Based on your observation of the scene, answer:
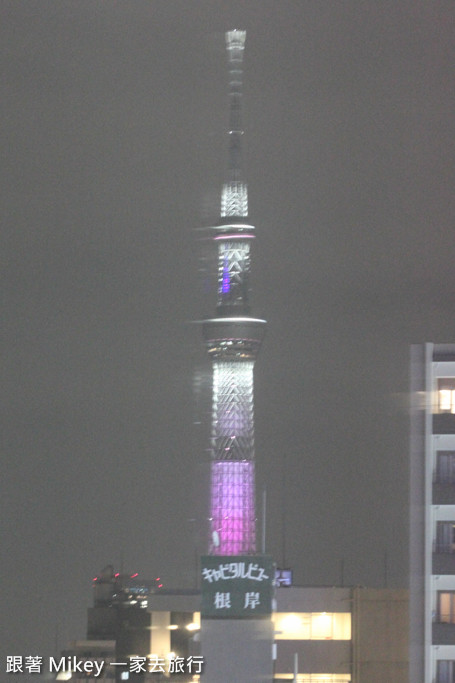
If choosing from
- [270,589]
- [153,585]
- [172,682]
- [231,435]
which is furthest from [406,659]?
[231,435]

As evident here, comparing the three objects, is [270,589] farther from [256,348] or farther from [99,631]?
[256,348]

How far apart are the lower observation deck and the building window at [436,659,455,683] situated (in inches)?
1378

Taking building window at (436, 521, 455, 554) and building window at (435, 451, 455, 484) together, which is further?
building window at (435, 451, 455, 484)

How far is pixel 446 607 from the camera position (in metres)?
16.7

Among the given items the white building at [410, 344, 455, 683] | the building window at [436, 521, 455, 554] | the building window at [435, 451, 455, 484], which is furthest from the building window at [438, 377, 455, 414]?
the building window at [436, 521, 455, 554]

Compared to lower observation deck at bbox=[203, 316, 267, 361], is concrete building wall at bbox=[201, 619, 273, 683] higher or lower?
lower

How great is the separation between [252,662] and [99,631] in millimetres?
14015

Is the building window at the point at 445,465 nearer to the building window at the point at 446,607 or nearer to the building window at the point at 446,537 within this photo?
the building window at the point at 446,537

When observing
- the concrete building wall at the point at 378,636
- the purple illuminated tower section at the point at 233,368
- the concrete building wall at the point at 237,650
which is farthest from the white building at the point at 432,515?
the purple illuminated tower section at the point at 233,368

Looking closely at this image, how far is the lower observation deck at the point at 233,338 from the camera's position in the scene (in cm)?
5144

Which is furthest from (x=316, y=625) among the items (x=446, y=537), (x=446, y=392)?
(x=446, y=392)

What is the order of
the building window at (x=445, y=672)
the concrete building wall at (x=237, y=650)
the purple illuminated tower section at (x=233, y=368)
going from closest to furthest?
the concrete building wall at (x=237, y=650)
the building window at (x=445, y=672)
the purple illuminated tower section at (x=233, y=368)

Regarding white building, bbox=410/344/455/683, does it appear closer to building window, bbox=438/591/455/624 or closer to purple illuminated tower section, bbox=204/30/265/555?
building window, bbox=438/591/455/624

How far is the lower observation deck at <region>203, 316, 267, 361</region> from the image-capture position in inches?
2025
